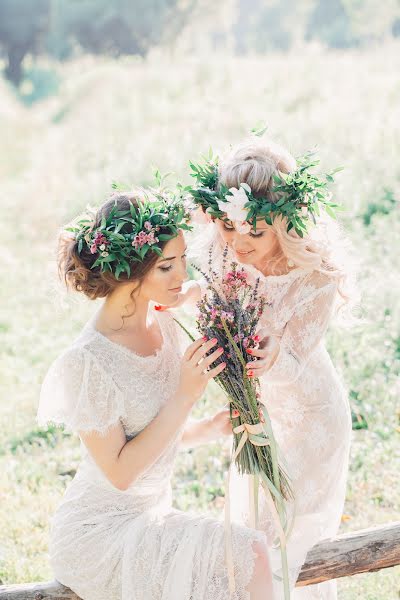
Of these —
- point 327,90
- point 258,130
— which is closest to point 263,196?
point 258,130

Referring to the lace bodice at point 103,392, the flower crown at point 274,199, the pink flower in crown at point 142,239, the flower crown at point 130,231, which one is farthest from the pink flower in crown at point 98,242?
the flower crown at point 274,199

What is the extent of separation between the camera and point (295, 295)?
11.9 ft

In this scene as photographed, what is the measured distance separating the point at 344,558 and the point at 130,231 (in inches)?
61.2

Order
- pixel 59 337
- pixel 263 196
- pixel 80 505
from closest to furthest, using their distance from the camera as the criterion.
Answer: pixel 80 505 < pixel 263 196 < pixel 59 337

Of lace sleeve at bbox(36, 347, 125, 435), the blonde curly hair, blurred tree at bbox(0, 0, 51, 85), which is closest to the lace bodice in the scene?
lace sleeve at bbox(36, 347, 125, 435)

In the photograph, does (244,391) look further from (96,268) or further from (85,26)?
(85,26)

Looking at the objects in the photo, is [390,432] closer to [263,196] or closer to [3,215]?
[263,196]

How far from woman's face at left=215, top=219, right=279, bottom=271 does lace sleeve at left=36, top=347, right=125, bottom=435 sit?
2.90 ft

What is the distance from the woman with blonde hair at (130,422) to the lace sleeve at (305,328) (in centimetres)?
44

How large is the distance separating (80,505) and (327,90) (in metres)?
13.4

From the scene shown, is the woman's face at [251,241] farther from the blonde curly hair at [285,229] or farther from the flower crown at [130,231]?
the flower crown at [130,231]

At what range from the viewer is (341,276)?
3.62 m

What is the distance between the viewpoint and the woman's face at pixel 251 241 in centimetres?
352

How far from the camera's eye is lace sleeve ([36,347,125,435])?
3.05m
